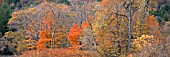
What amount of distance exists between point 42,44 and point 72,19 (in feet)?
29.3

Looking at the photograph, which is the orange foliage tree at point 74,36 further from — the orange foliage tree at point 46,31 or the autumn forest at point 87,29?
the orange foliage tree at point 46,31

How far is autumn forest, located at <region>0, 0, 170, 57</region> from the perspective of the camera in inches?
882

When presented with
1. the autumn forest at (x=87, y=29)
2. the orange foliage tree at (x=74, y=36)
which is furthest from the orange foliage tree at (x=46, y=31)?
the orange foliage tree at (x=74, y=36)

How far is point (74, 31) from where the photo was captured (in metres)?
40.5

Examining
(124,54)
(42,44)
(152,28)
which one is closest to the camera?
(124,54)

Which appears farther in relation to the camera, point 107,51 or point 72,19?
point 72,19

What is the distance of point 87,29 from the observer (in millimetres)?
29844

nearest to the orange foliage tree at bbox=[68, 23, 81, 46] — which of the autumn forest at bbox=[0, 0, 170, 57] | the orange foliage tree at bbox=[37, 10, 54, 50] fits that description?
the autumn forest at bbox=[0, 0, 170, 57]

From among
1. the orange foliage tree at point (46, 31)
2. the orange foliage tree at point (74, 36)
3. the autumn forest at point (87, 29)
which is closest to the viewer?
the autumn forest at point (87, 29)

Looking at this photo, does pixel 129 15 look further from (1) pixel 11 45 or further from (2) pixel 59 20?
(1) pixel 11 45

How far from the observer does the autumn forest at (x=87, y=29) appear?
73.5 feet

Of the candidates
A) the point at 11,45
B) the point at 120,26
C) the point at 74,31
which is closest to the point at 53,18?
the point at 74,31

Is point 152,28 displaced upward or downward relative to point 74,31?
upward

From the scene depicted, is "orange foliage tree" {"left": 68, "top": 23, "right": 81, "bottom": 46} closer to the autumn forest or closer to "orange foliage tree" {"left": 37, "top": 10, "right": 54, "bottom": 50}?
the autumn forest
